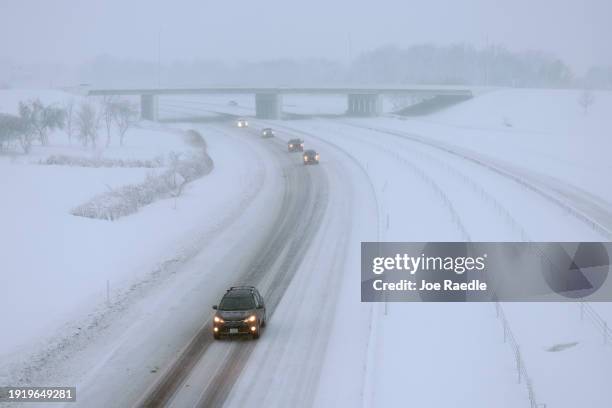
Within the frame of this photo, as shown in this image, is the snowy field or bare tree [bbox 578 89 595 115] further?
bare tree [bbox 578 89 595 115]

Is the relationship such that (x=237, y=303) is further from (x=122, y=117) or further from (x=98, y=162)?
(x=122, y=117)

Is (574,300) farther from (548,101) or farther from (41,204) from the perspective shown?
(548,101)

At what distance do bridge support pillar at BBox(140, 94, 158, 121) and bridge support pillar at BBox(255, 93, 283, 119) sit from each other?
19.8 metres

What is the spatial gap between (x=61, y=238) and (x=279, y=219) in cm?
1373

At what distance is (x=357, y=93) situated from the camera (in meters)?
142

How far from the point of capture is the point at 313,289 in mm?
32406

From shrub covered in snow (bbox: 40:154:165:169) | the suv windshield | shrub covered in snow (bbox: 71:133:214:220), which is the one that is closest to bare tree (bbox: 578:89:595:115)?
shrub covered in snow (bbox: 71:133:214:220)

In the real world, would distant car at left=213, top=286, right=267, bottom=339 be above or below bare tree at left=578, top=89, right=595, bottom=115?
below

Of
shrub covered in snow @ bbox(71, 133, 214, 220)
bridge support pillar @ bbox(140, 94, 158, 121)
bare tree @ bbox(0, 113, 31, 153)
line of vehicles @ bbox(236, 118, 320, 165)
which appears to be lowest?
shrub covered in snow @ bbox(71, 133, 214, 220)

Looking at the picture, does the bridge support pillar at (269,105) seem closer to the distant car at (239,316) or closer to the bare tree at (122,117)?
the bare tree at (122,117)

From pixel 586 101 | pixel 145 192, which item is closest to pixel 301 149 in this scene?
pixel 145 192

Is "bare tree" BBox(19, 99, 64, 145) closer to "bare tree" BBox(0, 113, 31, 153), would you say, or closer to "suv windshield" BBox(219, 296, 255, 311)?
"bare tree" BBox(0, 113, 31, 153)

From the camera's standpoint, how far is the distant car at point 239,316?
25641mm

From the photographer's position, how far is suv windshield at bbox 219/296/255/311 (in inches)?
1034
